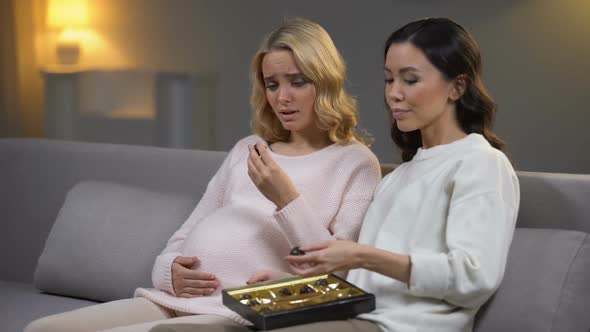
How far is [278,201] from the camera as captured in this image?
87.4 inches

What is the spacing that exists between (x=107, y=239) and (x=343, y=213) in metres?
0.93

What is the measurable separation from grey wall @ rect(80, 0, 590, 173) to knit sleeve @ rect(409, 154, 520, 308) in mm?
1046

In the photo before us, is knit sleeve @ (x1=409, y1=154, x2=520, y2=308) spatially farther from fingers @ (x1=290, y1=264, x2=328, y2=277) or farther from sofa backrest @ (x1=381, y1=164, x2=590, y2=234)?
sofa backrest @ (x1=381, y1=164, x2=590, y2=234)

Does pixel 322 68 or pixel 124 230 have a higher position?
pixel 322 68

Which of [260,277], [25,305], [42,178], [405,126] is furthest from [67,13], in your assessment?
[405,126]

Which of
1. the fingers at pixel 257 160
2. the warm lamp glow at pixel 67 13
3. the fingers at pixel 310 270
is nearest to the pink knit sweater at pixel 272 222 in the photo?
the fingers at pixel 257 160

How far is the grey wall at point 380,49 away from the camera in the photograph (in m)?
2.84

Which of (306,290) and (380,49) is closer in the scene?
(306,290)

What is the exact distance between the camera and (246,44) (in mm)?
3672

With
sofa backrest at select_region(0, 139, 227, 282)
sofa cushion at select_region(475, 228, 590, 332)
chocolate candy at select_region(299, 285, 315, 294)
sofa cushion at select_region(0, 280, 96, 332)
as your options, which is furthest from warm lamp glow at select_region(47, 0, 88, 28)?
sofa cushion at select_region(475, 228, 590, 332)

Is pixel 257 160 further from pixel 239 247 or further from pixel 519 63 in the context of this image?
pixel 519 63

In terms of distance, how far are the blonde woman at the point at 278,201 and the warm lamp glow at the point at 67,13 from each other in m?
1.94

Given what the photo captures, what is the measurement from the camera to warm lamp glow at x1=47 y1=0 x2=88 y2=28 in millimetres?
4188

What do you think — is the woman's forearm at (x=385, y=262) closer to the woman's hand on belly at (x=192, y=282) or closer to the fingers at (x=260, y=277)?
the fingers at (x=260, y=277)
